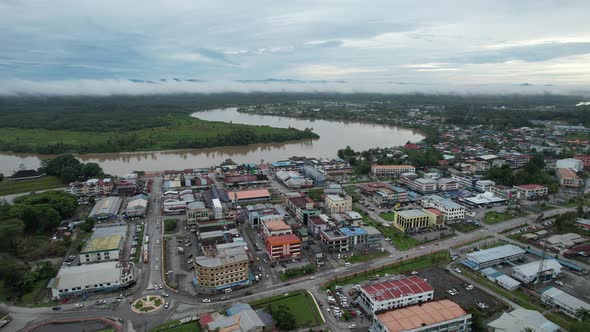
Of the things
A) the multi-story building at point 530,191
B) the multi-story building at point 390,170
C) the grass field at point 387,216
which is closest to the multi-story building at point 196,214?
the grass field at point 387,216

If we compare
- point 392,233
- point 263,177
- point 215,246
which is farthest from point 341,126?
point 215,246

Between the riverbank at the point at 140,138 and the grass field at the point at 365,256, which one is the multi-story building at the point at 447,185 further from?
the riverbank at the point at 140,138

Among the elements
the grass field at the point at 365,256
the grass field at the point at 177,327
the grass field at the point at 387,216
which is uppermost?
the grass field at the point at 387,216

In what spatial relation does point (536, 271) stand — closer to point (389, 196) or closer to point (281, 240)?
point (389, 196)

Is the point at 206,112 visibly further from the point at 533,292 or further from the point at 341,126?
the point at 533,292

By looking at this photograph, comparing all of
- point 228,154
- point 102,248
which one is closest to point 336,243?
point 102,248

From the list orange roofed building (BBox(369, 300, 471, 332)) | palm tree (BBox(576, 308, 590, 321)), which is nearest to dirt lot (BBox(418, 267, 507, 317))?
orange roofed building (BBox(369, 300, 471, 332))

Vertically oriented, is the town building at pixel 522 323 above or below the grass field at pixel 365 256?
above
